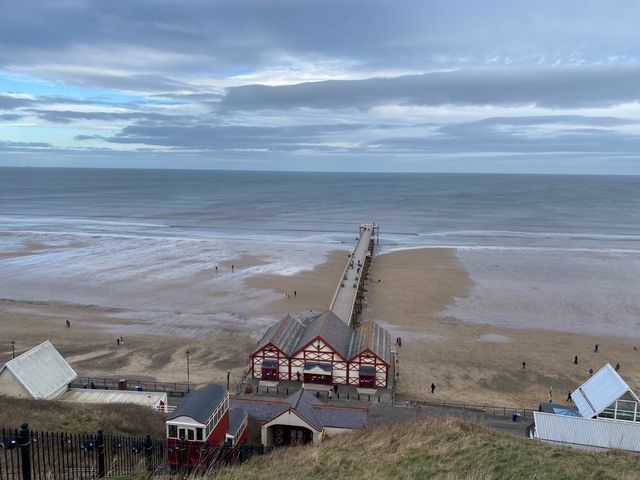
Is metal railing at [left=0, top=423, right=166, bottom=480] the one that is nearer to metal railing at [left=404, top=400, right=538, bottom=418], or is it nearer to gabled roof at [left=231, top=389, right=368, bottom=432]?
gabled roof at [left=231, top=389, right=368, bottom=432]

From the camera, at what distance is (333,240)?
79.0 metres

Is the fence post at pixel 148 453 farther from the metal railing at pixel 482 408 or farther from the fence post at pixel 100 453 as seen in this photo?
the metal railing at pixel 482 408

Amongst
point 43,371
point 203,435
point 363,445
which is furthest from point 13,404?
point 363,445

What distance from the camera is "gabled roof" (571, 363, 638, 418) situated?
2144cm

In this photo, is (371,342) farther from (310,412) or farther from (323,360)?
(310,412)

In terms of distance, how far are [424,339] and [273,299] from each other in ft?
49.9

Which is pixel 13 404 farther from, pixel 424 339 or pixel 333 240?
pixel 333 240

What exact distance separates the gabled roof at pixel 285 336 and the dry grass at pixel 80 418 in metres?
9.09

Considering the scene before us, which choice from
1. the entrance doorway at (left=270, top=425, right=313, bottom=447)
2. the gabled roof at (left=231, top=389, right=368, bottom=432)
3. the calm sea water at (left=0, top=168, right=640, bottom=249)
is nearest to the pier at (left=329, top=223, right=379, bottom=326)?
the gabled roof at (left=231, top=389, right=368, bottom=432)

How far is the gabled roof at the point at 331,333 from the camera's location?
1131 inches

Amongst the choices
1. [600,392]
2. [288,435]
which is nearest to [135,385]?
[288,435]

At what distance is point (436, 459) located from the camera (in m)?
13.3

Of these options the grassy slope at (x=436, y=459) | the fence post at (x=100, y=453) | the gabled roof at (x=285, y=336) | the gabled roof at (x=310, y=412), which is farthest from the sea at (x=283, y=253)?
the fence post at (x=100, y=453)

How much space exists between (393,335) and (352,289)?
800 centimetres
